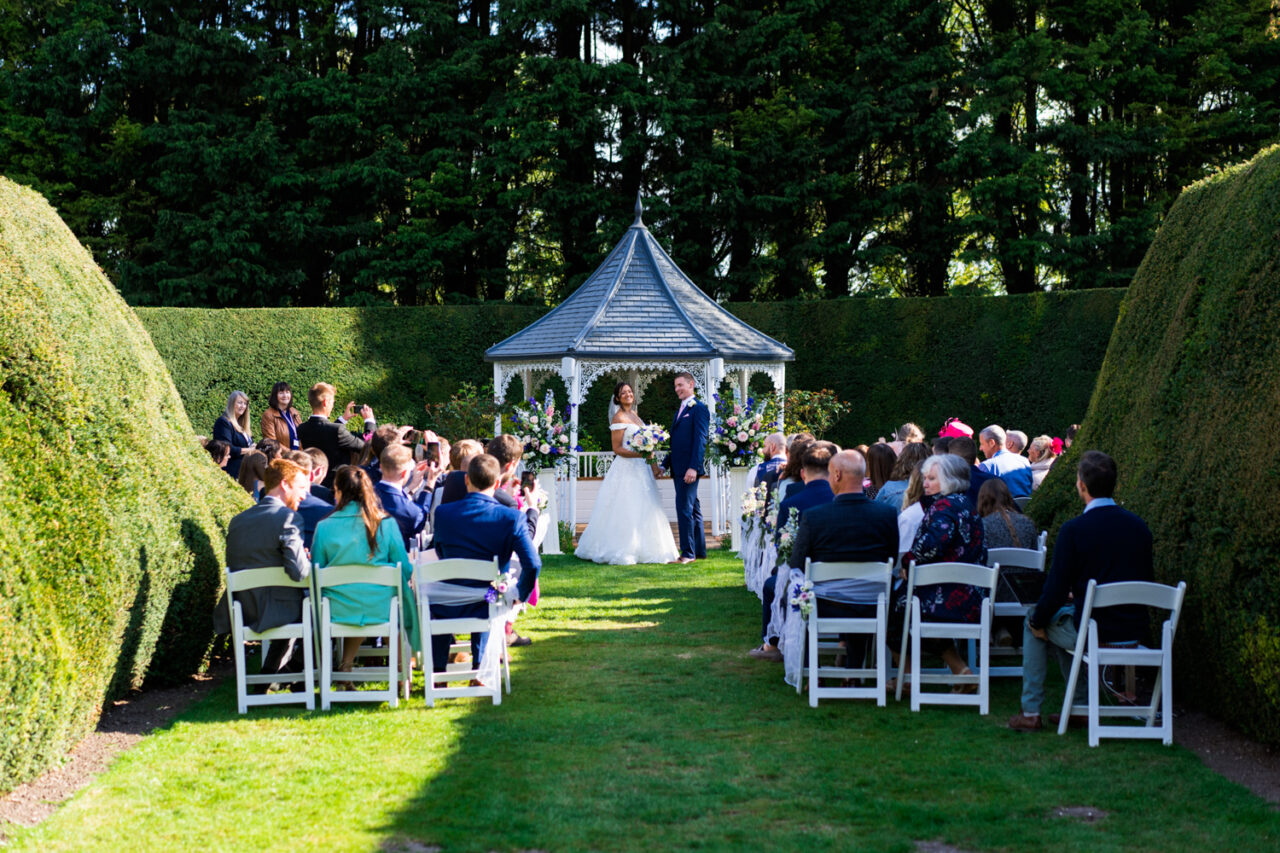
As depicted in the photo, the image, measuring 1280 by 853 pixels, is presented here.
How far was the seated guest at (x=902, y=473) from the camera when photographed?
828 cm

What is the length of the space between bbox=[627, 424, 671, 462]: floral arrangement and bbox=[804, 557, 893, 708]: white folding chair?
6298 mm

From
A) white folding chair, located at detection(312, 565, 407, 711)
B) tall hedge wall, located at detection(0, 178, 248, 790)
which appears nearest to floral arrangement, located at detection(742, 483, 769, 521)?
white folding chair, located at detection(312, 565, 407, 711)

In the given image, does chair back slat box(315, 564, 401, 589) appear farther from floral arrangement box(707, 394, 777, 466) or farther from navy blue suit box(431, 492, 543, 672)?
floral arrangement box(707, 394, 777, 466)

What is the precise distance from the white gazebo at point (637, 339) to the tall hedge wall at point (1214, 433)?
316 inches

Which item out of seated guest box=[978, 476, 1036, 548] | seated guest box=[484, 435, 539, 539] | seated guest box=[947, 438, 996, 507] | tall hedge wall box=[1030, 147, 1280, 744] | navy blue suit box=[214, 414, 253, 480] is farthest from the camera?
navy blue suit box=[214, 414, 253, 480]

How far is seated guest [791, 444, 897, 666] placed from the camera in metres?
6.89

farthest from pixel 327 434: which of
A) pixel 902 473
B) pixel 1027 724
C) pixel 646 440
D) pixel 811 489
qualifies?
pixel 1027 724

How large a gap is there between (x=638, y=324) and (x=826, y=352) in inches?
247

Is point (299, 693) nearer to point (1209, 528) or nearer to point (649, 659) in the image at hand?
point (649, 659)

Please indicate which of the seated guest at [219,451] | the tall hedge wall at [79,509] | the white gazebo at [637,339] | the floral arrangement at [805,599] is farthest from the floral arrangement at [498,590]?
the white gazebo at [637,339]

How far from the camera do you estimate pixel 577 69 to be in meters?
28.5

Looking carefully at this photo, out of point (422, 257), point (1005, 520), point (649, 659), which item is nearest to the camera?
point (1005, 520)

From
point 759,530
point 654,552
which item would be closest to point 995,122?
point 654,552

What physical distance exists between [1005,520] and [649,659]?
2.72 m
